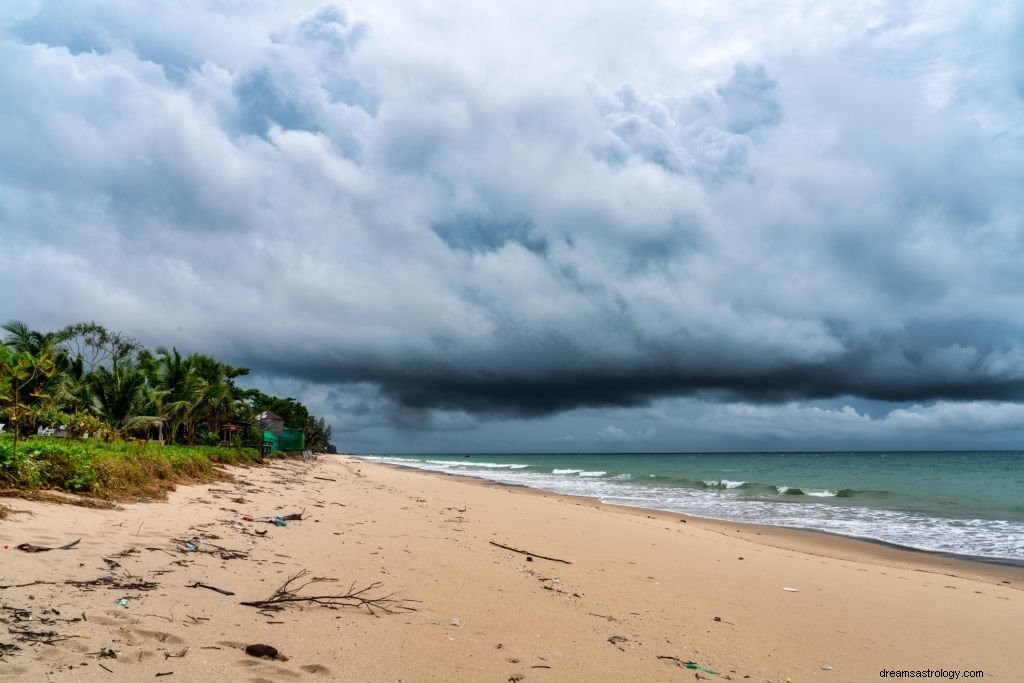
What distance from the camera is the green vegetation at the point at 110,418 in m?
8.40

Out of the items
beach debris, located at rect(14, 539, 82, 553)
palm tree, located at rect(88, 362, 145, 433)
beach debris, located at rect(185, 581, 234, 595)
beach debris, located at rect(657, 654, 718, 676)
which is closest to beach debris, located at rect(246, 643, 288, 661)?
beach debris, located at rect(185, 581, 234, 595)

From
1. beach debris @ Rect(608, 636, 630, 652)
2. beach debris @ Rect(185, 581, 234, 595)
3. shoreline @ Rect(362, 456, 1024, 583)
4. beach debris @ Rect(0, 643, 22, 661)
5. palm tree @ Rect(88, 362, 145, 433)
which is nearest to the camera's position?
beach debris @ Rect(0, 643, 22, 661)

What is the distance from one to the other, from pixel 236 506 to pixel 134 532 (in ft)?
14.6

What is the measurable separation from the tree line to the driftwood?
5874 millimetres

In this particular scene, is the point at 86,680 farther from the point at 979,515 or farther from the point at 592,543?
the point at 979,515

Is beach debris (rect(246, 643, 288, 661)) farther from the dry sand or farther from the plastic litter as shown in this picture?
the plastic litter

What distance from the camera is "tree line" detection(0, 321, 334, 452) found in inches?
454

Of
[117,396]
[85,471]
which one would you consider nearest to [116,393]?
[117,396]

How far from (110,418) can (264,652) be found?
21.4 m

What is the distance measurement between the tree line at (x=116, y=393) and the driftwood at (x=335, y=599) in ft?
19.3

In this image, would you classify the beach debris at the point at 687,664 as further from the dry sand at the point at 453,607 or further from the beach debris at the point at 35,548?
the beach debris at the point at 35,548

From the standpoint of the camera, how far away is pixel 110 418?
67.9ft

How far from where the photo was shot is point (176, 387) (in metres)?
27.7

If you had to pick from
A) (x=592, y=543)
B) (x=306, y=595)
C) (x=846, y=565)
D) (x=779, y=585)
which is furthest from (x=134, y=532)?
(x=846, y=565)
